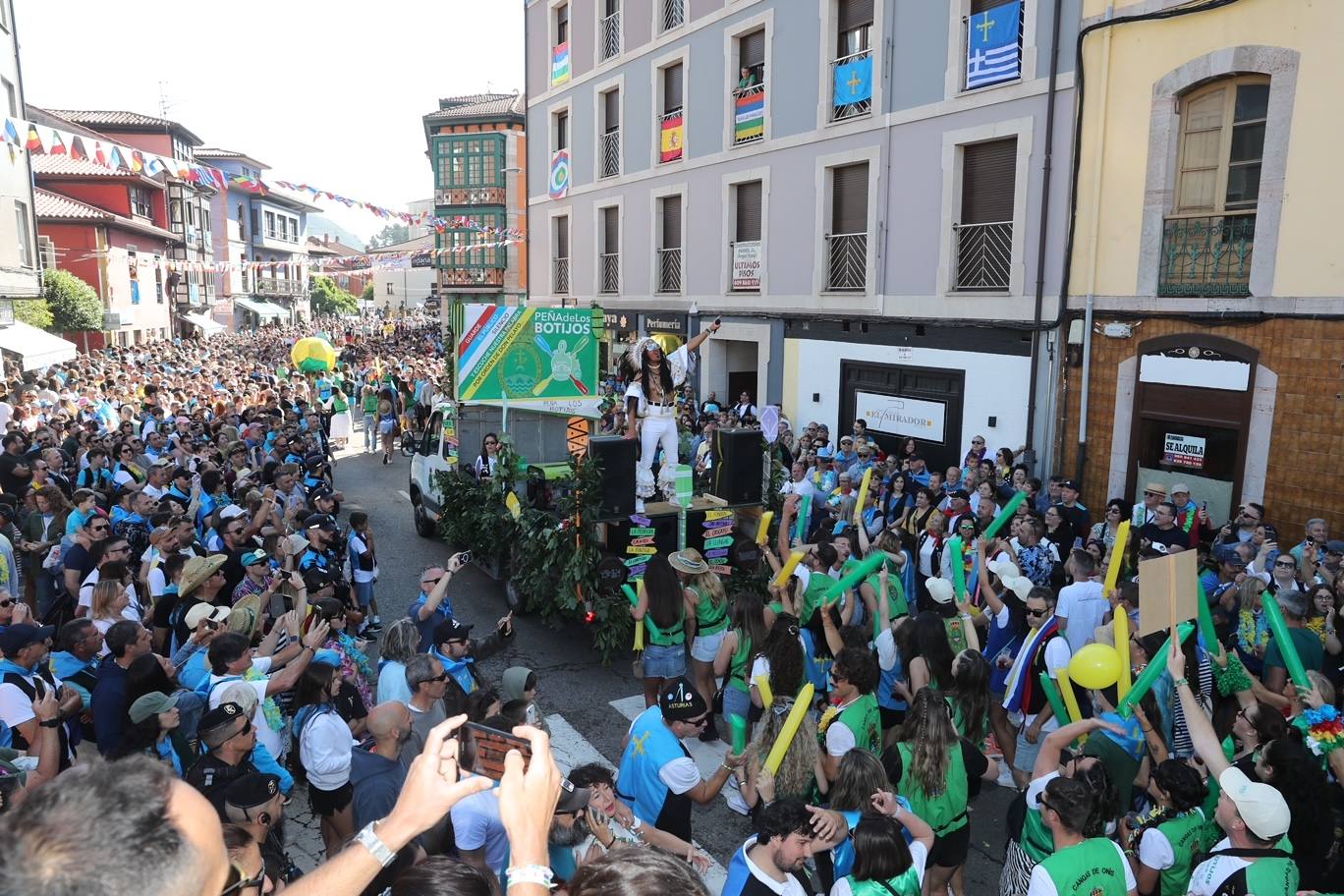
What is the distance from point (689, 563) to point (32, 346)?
2171cm

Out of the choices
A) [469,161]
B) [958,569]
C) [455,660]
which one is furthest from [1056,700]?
[469,161]

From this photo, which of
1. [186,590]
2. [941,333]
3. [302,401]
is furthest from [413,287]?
[186,590]

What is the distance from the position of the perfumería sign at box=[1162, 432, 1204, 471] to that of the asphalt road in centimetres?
637

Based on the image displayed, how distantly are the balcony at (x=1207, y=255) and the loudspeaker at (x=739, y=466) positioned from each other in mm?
5887

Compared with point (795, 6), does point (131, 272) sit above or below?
below

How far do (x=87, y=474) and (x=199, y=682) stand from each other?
6.96 m

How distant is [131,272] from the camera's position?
119ft

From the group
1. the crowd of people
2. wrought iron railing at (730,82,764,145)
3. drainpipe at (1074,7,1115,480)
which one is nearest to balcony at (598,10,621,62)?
wrought iron railing at (730,82,764,145)

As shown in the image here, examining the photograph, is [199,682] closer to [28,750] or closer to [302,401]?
[28,750]

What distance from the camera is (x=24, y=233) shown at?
21.5 m

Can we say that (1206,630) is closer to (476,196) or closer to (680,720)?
(680,720)

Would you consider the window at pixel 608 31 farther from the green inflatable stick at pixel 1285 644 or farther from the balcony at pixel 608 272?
the green inflatable stick at pixel 1285 644

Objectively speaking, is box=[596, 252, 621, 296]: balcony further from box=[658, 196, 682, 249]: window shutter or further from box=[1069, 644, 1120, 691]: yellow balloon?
box=[1069, 644, 1120, 691]: yellow balloon

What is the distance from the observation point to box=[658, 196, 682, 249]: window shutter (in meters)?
20.1
